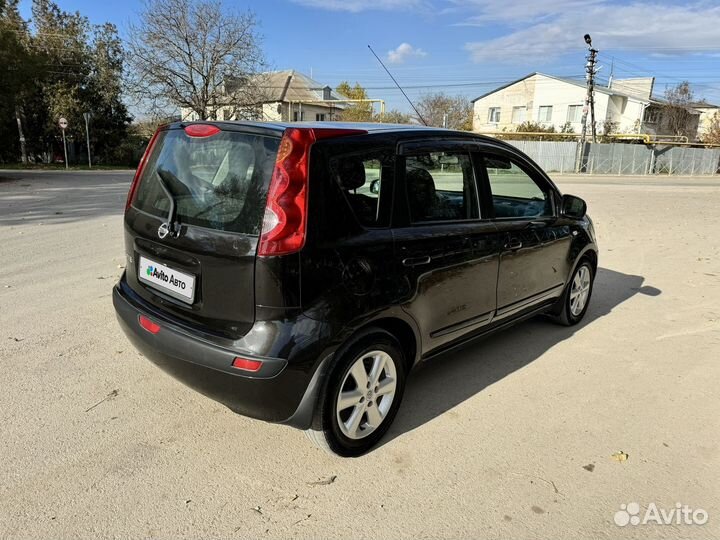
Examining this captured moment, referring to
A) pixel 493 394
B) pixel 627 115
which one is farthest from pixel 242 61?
pixel 627 115

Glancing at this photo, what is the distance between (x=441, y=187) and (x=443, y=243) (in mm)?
396

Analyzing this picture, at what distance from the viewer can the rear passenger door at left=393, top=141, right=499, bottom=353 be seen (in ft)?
9.80

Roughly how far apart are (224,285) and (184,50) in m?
34.6

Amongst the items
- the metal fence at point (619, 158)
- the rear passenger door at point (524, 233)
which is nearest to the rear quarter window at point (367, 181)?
the rear passenger door at point (524, 233)

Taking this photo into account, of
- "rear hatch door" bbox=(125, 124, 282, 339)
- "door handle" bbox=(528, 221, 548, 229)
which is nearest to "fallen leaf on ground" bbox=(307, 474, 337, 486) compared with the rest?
"rear hatch door" bbox=(125, 124, 282, 339)

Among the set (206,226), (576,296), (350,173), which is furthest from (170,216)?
(576,296)

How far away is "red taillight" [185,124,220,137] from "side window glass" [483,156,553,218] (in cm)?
189

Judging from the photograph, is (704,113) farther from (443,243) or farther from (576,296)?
(443,243)

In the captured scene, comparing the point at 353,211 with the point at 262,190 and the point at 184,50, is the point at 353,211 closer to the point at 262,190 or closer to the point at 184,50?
the point at 262,190

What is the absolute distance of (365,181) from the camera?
2.78 m

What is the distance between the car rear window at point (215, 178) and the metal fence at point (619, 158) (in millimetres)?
40067

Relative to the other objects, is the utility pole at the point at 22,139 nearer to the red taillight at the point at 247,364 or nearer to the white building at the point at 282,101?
the white building at the point at 282,101

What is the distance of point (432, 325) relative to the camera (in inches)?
127

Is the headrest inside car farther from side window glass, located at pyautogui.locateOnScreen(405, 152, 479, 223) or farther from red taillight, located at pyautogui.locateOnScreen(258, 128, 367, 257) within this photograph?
side window glass, located at pyautogui.locateOnScreen(405, 152, 479, 223)
